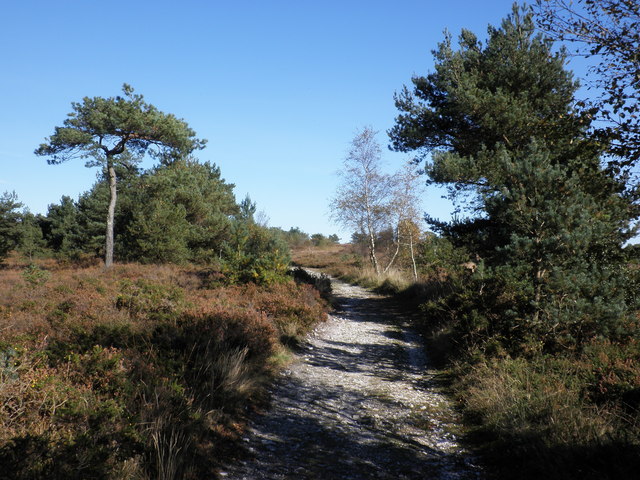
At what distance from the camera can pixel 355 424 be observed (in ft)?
19.1

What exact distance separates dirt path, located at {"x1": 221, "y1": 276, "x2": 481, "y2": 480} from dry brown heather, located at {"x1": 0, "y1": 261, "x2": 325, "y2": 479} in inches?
20.3

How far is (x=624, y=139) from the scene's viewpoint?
467 centimetres

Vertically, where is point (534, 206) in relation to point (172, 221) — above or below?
below

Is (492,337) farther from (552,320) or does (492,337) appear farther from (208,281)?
(208,281)

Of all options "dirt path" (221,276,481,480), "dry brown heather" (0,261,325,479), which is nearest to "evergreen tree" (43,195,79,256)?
"dry brown heather" (0,261,325,479)

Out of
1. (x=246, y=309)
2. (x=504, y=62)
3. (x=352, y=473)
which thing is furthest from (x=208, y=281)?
(x=504, y=62)

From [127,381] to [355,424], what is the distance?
3265 millimetres

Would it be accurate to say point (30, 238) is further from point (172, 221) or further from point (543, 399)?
point (543, 399)

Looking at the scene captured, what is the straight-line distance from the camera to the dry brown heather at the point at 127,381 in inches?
136

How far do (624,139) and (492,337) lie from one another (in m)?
4.53

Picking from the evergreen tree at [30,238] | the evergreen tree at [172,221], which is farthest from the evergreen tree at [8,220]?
the evergreen tree at [172,221]

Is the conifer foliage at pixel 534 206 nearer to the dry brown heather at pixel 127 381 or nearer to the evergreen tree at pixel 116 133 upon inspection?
the dry brown heather at pixel 127 381

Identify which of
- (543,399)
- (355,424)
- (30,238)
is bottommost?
(355,424)

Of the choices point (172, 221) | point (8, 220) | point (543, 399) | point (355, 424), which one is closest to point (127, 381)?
point (355, 424)
